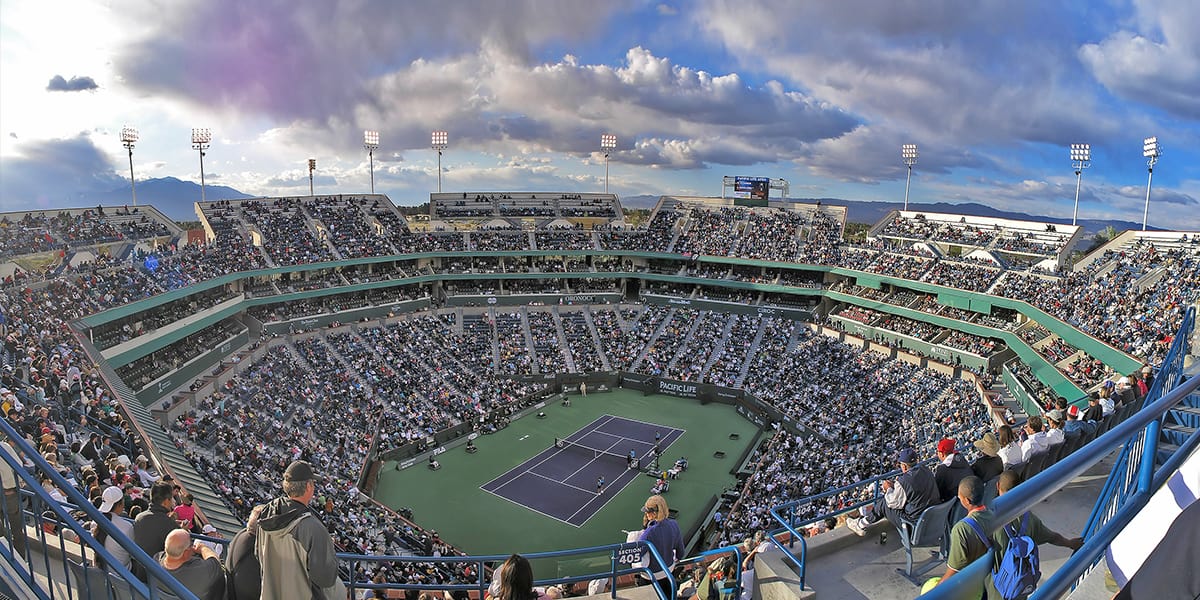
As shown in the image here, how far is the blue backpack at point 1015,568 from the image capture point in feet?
9.29

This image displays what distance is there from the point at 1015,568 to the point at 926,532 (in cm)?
513

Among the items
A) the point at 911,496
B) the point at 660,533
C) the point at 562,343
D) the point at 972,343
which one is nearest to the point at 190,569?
the point at 660,533

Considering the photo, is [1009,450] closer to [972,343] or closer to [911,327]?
[972,343]

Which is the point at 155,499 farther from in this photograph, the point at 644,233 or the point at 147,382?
the point at 644,233

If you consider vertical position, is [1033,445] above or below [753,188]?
below

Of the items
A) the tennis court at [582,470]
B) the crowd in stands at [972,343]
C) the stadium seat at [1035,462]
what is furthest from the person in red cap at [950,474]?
the crowd in stands at [972,343]

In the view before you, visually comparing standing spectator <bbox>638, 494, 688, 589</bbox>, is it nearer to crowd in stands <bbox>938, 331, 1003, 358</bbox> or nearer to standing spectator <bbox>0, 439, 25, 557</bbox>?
standing spectator <bbox>0, 439, 25, 557</bbox>

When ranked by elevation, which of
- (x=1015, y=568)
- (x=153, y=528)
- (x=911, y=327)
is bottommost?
(x=911, y=327)

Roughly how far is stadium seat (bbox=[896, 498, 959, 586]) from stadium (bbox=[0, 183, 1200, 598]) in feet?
0.25

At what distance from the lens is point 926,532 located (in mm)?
7504

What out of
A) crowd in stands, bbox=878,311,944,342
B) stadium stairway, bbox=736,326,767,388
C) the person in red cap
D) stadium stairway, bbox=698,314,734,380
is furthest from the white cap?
crowd in stands, bbox=878,311,944,342

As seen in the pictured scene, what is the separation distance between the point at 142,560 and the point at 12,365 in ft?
67.8

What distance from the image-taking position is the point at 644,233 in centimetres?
6178

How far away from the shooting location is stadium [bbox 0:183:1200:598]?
64.0 feet
